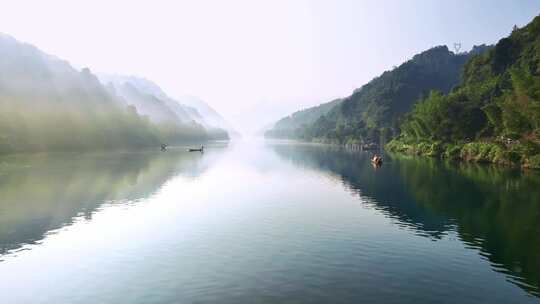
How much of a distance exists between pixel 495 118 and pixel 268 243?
356 ft

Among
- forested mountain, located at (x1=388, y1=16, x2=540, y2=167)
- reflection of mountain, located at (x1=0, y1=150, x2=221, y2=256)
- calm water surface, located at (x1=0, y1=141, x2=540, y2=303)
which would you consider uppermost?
forested mountain, located at (x1=388, y1=16, x2=540, y2=167)

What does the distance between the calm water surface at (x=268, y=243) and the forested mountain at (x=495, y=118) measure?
31621mm

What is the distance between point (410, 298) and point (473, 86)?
7473 inches

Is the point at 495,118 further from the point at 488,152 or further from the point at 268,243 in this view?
the point at 268,243

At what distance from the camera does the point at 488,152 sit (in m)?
122

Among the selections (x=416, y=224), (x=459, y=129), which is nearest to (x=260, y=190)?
(x=416, y=224)

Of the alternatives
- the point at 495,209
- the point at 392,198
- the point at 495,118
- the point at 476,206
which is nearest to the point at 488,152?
the point at 495,118

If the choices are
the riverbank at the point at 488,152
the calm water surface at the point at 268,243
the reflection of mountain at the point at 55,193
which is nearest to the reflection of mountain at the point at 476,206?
the calm water surface at the point at 268,243

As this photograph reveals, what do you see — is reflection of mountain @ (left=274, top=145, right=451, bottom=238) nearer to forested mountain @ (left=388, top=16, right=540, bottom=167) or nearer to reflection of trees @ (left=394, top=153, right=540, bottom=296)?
reflection of trees @ (left=394, top=153, right=540, bottom=296)

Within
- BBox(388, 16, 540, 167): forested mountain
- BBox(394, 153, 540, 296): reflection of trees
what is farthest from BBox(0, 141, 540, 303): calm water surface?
BBox(388, 16, 540, 167): forested mountain

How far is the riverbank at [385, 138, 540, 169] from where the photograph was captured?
10112cm

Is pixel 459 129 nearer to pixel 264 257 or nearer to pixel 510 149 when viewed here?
pixel 510 149

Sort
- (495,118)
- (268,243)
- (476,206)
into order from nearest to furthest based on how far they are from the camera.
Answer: (268,243)
(476,206)
(495,118)

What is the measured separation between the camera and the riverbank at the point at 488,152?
101 m
